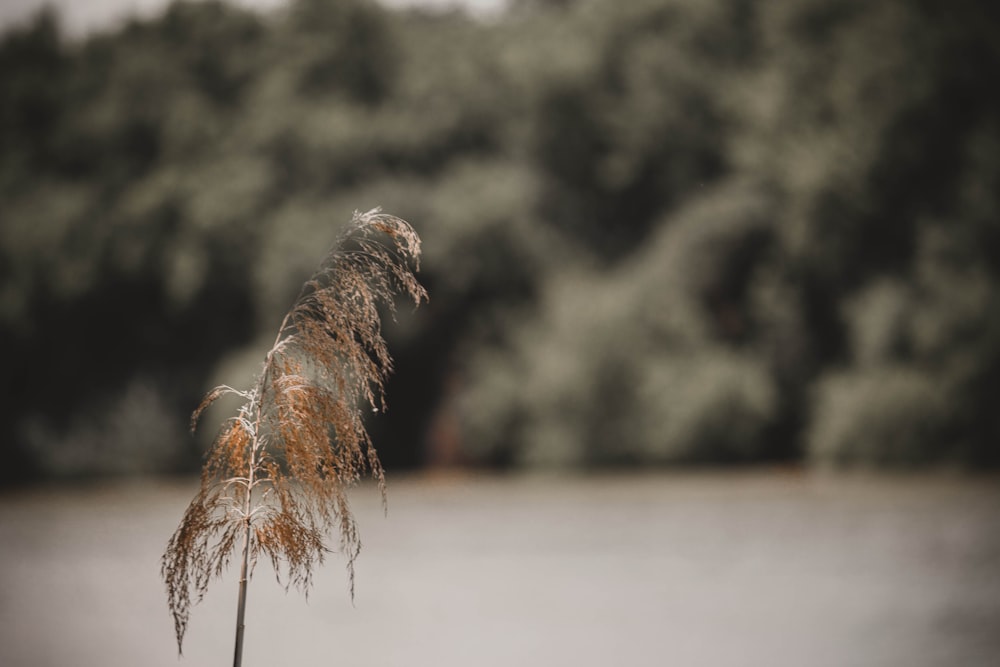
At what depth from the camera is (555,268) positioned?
28.5 m

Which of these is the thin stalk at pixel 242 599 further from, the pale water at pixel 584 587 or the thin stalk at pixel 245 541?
the pale water at pixel 584 587

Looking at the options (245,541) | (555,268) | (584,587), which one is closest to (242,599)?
(245,541)

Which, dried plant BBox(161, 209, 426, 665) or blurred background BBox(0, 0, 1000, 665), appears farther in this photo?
blurred background BBox(0, 0, 1000, 665)

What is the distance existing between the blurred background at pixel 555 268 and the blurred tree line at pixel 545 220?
0.08m

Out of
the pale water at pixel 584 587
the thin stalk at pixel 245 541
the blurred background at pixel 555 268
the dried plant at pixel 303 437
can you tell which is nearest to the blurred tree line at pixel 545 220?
the blurred background at pixel 555 268

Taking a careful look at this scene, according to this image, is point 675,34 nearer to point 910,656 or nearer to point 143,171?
point 143,171

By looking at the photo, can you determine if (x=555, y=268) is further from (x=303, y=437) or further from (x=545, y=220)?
(x=303, y=437)

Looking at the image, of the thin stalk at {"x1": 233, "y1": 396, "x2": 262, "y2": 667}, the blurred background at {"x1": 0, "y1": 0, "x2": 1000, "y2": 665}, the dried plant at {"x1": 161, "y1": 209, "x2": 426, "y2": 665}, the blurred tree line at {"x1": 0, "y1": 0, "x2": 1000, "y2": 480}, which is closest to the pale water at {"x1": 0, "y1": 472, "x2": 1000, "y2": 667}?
the blurred background at {"x1": 0, "y1": 0, "x2": 1000, "y2": 665}

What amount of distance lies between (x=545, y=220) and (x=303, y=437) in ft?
88.3

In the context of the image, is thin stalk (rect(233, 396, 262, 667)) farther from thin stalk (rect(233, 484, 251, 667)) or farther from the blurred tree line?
the blurred tree line

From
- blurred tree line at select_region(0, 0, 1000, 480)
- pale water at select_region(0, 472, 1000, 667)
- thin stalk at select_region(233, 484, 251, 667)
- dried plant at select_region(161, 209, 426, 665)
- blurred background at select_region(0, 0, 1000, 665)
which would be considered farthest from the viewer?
blurred tree line at select_region(0, 0, 1000, 480)

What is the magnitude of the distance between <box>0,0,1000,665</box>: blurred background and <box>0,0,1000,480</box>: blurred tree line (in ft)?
0.27

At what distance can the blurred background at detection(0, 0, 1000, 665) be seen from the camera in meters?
19.1

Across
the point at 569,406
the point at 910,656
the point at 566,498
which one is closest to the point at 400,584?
the point at 910,656
